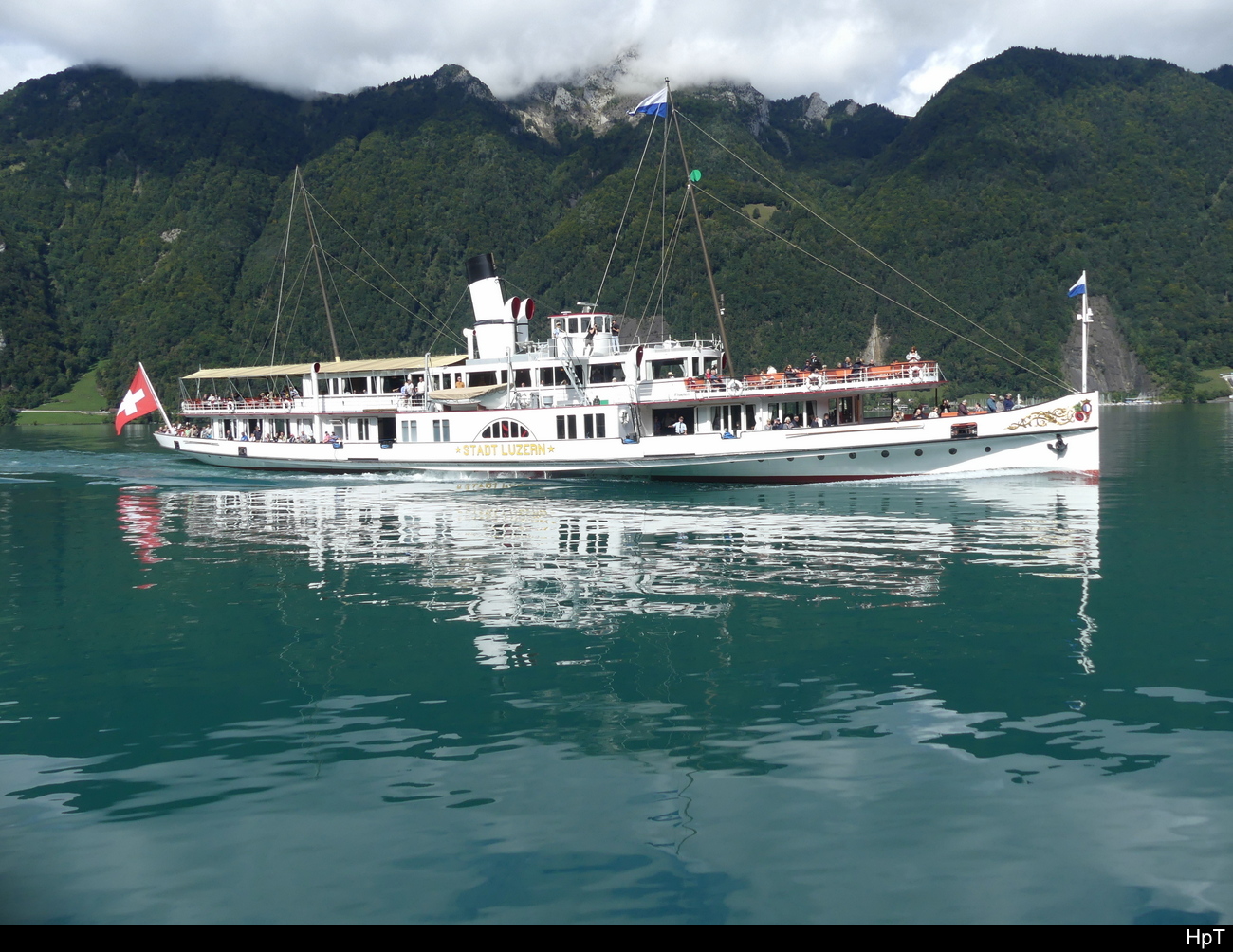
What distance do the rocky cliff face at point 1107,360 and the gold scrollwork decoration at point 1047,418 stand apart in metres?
150

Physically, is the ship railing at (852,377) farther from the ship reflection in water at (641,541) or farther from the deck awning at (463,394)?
the deck awning at (463,394)

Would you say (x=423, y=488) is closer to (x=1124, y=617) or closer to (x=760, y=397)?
(x=760, y=397)

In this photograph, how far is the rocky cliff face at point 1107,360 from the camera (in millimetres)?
178250

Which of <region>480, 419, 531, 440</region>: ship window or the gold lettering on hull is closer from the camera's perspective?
the gold lettering on hull

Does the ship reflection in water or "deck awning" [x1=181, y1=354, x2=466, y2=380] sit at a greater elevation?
"deck awning" [x1=181, y1=354, x2=466, y2=380]

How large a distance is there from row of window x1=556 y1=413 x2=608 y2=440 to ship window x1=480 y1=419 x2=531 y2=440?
1589 mm

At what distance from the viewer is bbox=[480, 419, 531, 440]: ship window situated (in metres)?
43.3

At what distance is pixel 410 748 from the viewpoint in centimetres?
1191

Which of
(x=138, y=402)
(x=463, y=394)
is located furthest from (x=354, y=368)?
(x=138, y=402)

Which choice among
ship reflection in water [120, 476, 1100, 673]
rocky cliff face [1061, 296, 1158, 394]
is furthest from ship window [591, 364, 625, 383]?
rocky cliff face [1061, 296, 1158, 394]

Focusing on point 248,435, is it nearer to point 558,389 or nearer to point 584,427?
point 558,389

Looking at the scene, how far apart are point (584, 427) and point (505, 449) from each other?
153 inches

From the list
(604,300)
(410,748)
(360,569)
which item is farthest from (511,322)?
(604,300)

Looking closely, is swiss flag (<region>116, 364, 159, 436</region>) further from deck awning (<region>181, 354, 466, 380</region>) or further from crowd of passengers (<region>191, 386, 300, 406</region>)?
deck awning (<region>181, 354, 466, 380</region>)
